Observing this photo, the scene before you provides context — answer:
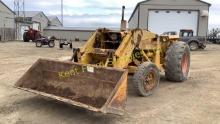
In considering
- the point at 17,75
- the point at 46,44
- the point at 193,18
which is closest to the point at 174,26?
the point at 193,18

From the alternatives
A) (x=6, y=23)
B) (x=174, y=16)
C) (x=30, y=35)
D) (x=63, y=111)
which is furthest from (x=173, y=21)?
(x=63, y=111)

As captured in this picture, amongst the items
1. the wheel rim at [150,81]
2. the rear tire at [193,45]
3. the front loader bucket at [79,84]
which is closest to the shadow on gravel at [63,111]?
the front loader bucket at [79,84]

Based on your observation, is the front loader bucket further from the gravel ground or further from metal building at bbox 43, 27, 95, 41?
metal building at bbox 43, 27, 95, 41

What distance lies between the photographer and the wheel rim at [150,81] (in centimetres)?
880

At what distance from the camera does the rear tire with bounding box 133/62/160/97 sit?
8.46m

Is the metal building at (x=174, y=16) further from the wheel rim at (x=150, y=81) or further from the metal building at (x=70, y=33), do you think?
the wheel rim at (x=150, y=81)

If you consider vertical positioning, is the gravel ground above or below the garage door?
below

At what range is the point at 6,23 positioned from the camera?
46094 millimetres

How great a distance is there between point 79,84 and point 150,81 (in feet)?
6.22

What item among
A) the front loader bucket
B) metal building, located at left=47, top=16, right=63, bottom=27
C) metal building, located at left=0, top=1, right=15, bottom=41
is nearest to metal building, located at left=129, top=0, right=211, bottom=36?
metal building, located at left=0, top=1, right=15, bottom=41

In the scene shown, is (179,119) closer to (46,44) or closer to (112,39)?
(112,39)

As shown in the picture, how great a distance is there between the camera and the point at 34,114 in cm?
729

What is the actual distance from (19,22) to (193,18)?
23.2m

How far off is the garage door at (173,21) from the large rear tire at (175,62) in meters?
27.7
